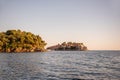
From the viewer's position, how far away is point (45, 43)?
623 ft

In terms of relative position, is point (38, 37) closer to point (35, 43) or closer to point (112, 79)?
point (35, 43)

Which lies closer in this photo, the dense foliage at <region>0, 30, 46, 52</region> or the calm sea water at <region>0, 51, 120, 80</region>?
the calm sea water at <region>0, 51, 120, 80</region>

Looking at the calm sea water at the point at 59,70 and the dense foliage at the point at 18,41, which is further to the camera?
the dense foliage at the point at 18,41

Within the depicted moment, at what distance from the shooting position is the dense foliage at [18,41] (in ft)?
519

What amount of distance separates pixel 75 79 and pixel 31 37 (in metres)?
146

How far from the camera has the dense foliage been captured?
6228 inches

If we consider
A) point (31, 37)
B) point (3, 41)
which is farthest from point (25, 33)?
point (3, 41)

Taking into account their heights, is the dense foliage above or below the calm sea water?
above

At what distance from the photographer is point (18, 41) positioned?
542ft

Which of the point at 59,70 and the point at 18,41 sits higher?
the point at 18,41

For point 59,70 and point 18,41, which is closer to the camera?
point 59,70

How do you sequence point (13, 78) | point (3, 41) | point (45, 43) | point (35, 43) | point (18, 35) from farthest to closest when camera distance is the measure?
1. point (45, 43)
2. point (35, 43)
3. point (18, 35)
4. point (3, 41)
5. point (13, 78)

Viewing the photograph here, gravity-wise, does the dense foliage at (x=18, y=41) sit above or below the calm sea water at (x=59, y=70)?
above

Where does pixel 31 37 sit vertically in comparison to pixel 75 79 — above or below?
above
